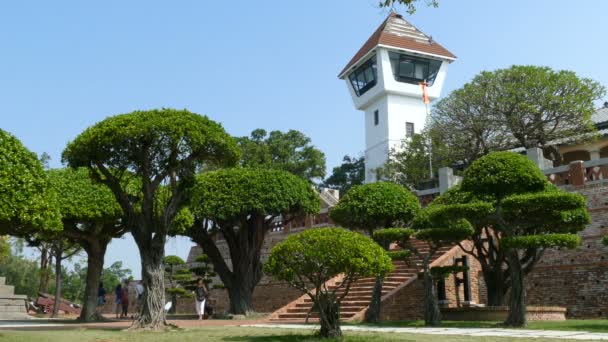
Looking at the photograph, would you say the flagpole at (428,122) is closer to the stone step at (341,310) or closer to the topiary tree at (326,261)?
the stone step at (341,310)

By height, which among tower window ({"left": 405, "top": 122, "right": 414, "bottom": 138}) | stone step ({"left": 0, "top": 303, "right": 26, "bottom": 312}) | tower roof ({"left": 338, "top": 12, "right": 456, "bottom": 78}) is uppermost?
tower roof ({"left": 338, "top": 12, "right": 456, "bottom": 78})

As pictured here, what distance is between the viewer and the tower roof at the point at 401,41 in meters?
45.9

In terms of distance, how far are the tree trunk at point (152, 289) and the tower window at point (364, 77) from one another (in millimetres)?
33666

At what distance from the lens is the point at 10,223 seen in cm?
1270

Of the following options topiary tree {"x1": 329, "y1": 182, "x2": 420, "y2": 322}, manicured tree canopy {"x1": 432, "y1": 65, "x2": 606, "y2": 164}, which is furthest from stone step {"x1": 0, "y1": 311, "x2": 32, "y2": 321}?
manicured tree canopy {"x1": 432, "y1": 65, "x2": 606, "y2": 164}

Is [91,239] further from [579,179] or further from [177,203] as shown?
[579,179]

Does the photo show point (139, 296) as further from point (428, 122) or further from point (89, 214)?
point (428, 122)

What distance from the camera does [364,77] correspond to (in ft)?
160

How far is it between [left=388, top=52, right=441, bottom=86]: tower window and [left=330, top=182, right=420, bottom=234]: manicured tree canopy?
27876 millimetres

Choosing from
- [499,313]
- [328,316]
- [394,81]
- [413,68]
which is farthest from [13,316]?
[413,68]

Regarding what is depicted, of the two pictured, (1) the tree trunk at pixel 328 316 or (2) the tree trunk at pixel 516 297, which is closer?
(1) the tree trunk at pixel 328 316

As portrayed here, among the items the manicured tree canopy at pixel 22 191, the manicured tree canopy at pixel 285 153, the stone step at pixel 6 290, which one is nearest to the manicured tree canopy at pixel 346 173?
the manicured tree canopy at pixel 285 153

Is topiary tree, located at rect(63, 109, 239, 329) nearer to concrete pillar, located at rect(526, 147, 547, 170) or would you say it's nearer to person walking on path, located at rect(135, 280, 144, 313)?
person walking on path, located at rect(135, 280, 144, 313)

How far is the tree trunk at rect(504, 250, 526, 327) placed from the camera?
14445 mm
